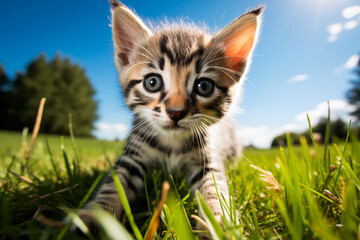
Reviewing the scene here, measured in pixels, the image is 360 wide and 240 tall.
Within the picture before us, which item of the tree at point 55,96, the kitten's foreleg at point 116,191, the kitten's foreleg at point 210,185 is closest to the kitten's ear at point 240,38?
the kitten's foreleg at point 210,185

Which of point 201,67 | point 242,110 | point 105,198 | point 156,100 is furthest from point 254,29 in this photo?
point 105,198

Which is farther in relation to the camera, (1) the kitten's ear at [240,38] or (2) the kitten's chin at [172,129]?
(1) the kitten's ear at [240,38]

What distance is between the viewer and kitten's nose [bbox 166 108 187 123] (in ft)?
3.39

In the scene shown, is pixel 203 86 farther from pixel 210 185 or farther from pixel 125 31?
pixel 125 31

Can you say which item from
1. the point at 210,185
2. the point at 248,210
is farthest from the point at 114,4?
the point at 248,210

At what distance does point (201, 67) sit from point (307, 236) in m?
Answer: 0.93

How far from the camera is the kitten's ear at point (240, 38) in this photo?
4.14ft

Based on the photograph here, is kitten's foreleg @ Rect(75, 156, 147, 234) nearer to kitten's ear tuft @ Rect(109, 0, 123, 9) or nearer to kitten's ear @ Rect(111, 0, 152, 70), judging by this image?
kitten's ear @ Rect(111, 0, 152, 70)

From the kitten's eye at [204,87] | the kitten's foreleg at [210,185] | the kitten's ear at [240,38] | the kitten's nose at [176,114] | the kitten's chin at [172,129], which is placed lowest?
the kitten's foreleg at [210,185]

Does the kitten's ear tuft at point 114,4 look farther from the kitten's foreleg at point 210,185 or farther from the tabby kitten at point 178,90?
the kitten's foreleg at point 210,185

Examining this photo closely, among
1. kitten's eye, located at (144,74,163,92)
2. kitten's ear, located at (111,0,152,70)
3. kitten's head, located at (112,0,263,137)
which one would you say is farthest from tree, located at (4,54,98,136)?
kitten's eye, located at (144,74,163,92)

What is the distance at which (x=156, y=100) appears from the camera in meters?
1.16

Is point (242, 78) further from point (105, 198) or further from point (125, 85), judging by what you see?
point (105, 198)

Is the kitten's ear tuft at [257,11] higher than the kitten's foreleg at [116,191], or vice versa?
the kitten's ear tuft at [257,11]
